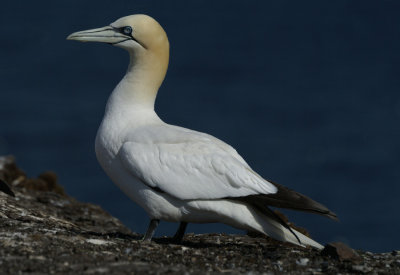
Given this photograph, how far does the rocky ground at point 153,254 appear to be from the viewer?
6.09 m

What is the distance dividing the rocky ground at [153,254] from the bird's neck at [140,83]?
1.28m

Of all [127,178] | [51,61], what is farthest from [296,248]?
[51,61]

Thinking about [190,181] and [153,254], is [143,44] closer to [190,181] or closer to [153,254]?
[190,181]

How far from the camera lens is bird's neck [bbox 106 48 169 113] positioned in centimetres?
827

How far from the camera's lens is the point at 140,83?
8367 mm

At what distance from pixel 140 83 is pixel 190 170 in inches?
46.7

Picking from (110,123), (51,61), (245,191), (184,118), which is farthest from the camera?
(51,61)

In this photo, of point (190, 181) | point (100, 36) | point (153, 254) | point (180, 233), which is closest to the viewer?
point (153, 254)

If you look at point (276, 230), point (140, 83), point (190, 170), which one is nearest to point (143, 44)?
point (140, 83)

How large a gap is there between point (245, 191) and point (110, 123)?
1475 millimetres

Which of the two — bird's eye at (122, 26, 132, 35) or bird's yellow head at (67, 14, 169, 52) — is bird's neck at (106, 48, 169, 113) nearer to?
bird's yellow head at (67, 14, 169, 52)

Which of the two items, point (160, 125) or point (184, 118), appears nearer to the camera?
point (160, 125)

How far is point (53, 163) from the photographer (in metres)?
28.1

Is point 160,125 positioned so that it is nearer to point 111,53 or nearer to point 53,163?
point 53,163
